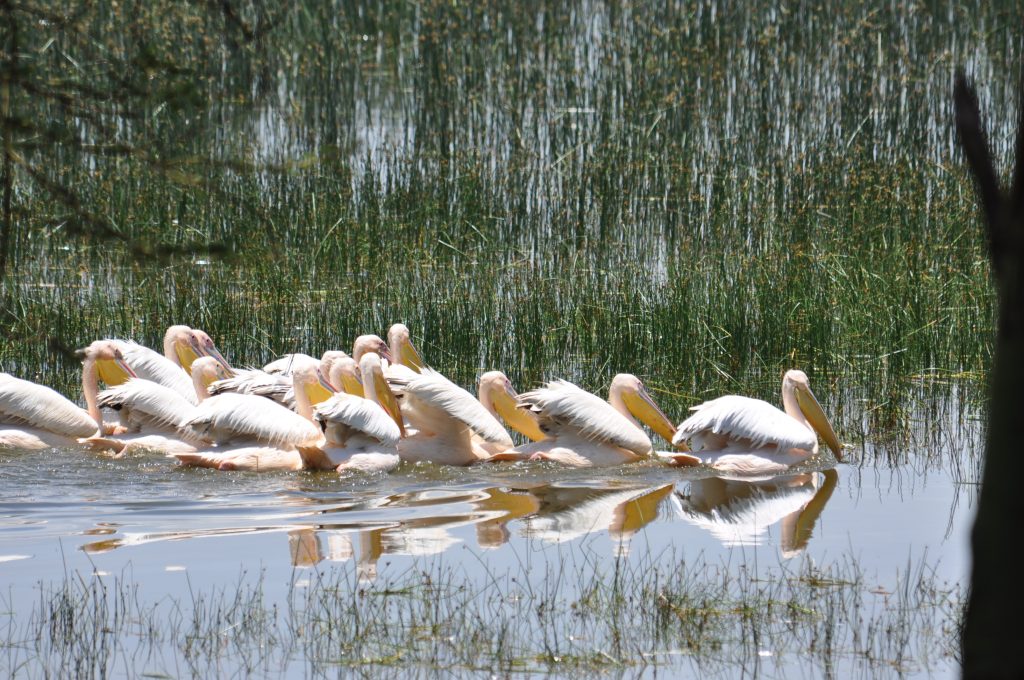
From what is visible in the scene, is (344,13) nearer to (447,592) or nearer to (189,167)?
(447,592)

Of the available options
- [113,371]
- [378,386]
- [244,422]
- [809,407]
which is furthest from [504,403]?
[113,371]

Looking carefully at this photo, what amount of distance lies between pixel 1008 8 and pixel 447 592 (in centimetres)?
1205

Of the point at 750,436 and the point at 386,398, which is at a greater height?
the point at 386,398

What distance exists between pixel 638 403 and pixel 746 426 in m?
0.78

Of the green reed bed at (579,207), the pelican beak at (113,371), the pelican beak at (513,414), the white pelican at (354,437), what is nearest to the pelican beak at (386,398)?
the white pelican at (354,437)

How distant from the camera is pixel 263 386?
786 cm

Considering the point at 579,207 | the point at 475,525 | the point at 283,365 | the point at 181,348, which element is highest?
the point at 579,207

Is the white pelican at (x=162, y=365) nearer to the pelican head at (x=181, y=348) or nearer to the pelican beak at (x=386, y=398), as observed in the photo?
the pelican head at (x=181, y=348)

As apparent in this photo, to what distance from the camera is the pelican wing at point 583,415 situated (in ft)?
24.3

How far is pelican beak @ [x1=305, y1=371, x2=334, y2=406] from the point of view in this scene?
7.73 metres

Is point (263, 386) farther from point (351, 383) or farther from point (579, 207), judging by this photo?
point (579, 207)

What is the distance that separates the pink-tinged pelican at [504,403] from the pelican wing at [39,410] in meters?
2.10

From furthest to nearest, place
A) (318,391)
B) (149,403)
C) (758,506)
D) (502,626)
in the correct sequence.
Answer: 1. (318,391)
2. (149,403)
3. (758,506)
4. (502,626)

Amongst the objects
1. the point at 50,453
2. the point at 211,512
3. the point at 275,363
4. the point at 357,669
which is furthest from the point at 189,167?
the point at 275,363
